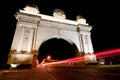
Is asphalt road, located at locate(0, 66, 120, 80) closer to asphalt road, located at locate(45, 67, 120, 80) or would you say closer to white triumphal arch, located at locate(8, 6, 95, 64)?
asphalt road, located at locate(45, 67, 120, 80)

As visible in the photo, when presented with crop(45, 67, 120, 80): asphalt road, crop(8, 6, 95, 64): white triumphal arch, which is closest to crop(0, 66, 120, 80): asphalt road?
crop(45, 67, 120, 80): asphalt road

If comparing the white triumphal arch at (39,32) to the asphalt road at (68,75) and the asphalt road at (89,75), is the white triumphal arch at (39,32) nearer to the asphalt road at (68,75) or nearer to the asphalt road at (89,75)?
the asphalt road at (68,75)

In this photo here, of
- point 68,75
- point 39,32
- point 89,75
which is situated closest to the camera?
point 89,75

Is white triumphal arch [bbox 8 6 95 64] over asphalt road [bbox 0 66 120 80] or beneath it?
over

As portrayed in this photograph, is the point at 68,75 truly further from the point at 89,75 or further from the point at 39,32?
the point at 39,32

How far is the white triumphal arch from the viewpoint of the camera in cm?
1864

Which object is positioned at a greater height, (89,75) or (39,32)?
(39,32)

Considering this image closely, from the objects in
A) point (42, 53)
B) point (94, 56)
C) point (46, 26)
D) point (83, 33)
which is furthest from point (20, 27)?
point (42, 53)

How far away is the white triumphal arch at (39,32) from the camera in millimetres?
18641

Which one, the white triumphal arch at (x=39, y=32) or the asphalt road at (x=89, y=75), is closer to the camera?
the asphalt road at (x=89, y=75)

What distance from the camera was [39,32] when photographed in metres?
22.2

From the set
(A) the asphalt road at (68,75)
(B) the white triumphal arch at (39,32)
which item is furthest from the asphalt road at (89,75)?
(B) the white triumphal arch at (39,32)

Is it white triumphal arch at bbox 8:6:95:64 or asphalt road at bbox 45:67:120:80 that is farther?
white triumphal arch at bbox 8:6:95:64

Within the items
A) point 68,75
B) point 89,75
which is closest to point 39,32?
point 68,75
